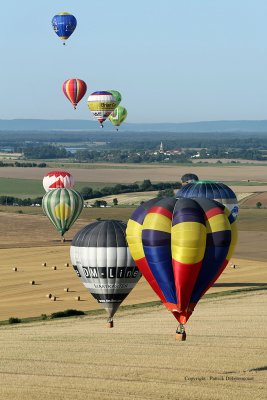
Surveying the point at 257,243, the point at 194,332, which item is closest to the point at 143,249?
the point at 194,332

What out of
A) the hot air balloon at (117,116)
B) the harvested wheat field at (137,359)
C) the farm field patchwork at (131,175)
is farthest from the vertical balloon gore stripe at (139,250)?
the farm field patchwork at (131,175)

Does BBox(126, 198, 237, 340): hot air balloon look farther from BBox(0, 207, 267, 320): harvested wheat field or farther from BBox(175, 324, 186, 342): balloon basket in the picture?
BBox(0, 207, 267, 320): harvested wheat field

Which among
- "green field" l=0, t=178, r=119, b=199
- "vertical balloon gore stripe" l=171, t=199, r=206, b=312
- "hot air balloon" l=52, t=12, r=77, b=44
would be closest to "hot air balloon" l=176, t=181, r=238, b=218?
"vertical balloon gore stripe" l=171, t=199, r=206, b=312

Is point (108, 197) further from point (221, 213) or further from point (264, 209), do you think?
point (221, 213)

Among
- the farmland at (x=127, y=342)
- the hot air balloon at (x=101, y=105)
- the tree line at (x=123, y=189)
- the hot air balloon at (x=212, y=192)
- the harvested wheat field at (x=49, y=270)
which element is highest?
the hot air balloon at (x=101, y=105)

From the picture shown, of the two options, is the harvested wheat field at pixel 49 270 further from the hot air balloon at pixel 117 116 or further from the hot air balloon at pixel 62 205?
the hot air balloon at pixel 117 116
